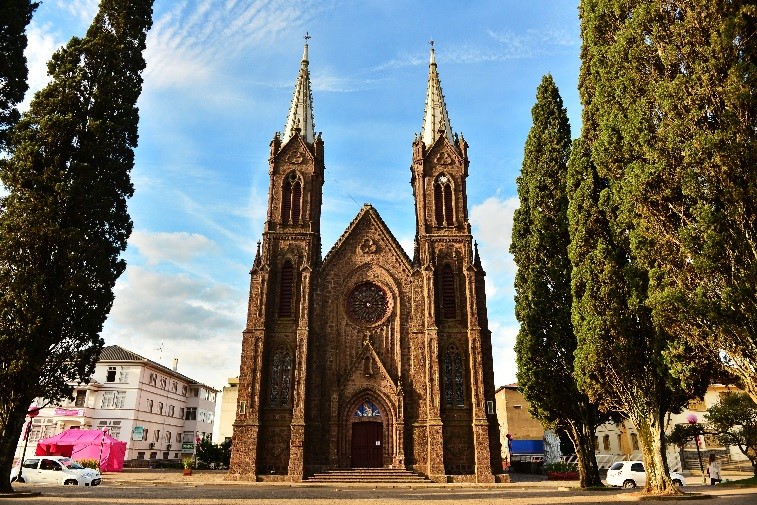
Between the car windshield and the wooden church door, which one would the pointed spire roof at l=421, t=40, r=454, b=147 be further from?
the car windshield

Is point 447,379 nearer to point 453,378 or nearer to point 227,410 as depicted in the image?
point 453,378

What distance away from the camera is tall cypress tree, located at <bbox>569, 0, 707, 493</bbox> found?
16.6 m

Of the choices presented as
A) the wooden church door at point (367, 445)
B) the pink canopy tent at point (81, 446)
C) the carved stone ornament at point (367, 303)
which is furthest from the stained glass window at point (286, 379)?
the pink canopy tent at point (81, 446)

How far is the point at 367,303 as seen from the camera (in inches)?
1403

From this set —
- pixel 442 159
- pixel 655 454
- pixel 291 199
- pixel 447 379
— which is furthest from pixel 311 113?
pixel 655 454

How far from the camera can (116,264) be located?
70.0 ft

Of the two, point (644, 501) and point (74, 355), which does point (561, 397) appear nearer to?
point (644, 501)

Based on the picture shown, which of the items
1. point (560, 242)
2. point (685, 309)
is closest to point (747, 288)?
point (685, 309)

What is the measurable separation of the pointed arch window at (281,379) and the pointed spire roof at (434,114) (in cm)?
1909

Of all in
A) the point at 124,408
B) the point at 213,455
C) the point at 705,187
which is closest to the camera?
the point at 705,187

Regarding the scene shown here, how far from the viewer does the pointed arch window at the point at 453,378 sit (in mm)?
32844

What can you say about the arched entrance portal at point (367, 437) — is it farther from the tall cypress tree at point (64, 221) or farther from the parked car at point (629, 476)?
the tall cypress tree at point (64, 221)

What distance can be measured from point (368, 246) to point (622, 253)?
66.9ft

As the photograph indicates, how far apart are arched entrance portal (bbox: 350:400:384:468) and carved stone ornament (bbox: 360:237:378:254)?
1025cm
